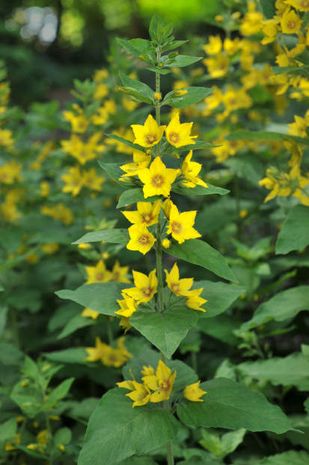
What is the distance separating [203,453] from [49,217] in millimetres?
1907

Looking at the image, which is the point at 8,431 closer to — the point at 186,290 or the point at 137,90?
the point at 186,290

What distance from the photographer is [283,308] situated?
77.5 inches

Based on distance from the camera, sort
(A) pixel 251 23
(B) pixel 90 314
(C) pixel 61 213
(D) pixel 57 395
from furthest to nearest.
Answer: (C) pixel 61 213 → (A) pixel 251 23 → (B) pixel 90 314 → (D) pixel 57 395

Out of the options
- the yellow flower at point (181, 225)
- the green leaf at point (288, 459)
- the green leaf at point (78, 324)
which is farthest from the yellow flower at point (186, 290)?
the green leaf at point (78, 324)

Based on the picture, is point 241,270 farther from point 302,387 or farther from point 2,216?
point 2,216

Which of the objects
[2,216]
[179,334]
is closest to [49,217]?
[2,216]

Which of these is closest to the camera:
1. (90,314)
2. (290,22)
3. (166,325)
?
(166,325)

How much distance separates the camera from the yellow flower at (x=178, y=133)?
146 centimetres

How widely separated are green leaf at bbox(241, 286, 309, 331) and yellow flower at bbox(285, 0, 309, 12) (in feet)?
2.96

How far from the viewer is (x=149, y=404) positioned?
1605 millimetres

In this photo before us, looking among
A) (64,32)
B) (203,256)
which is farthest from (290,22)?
(64,32)

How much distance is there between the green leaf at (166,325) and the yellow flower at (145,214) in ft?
0.76

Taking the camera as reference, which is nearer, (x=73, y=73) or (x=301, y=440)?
(x=301, y=440)

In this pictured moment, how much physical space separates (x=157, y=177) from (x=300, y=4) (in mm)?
841
